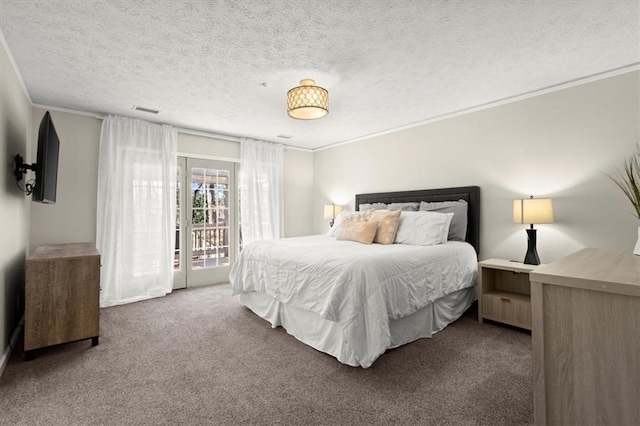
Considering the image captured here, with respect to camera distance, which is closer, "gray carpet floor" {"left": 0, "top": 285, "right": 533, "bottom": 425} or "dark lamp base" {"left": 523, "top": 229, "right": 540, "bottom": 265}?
Result: "gray carpet floor" {"left": 0, "top": 285, "right": 533, "bottom": 425}

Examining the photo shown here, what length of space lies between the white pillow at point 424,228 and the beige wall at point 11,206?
3514mm

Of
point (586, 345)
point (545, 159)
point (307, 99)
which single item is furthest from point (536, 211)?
point (307, 99)

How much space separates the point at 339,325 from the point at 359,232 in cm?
135

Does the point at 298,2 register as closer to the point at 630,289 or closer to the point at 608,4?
the point at 608,4

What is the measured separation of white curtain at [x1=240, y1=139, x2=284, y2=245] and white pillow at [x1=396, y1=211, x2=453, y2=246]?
2547 mm

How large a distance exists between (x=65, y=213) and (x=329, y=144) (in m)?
4.04

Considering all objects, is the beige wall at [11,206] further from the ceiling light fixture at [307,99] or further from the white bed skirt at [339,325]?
the ceiling light fixture at [307,99]

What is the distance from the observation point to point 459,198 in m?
3.68

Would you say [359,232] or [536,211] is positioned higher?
[536,211]

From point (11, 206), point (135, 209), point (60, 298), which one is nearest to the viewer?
point (60, 298)

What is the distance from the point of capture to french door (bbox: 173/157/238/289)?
4504 mm

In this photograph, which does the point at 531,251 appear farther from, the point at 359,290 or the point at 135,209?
the point at 135,209

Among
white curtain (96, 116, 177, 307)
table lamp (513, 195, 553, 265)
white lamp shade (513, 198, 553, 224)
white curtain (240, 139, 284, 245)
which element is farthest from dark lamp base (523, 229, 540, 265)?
white curtain (96, 116, 177, 307)

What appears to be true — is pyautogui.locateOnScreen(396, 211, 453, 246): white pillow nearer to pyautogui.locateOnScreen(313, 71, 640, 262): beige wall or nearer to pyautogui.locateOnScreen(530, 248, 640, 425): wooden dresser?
pyautogui.locateOnScreen(313, 71, 640, 262): beige wall
